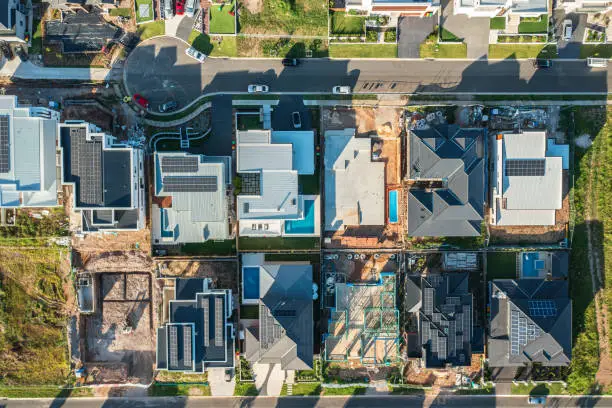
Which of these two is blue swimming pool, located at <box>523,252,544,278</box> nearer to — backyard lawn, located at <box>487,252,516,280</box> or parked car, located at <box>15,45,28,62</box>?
backyard lawn, located at <box>487,252,516,280</box>

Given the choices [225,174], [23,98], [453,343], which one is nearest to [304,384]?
[453,343]

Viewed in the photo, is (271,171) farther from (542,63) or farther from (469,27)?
(542,63)

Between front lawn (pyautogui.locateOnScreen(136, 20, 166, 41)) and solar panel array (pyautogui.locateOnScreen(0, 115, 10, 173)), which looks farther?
front lawn (pyautogui.locateOnScreen(136, 20, 166, 41))

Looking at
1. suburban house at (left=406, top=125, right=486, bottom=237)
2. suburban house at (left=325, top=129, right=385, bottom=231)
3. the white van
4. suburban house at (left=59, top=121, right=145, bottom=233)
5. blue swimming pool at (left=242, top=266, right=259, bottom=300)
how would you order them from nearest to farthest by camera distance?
suburban house at (left=59, top=121, right=145, bottom=233), suburban house at (left=406, top=125, right=486, bottom=237), the white van, blue swimming pool at (left=242, top=266, right=259, bottom=300), suburban house at (left=325, top=129, right=385, bottom=231)

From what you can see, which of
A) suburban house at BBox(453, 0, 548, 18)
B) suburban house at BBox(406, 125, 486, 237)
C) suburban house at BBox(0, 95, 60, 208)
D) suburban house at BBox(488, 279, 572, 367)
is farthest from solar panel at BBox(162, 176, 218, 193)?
suburban house at BBox(453, 0, 548, 18)

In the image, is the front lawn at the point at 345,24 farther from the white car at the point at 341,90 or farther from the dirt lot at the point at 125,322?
the dirt lot at the point at 125,322

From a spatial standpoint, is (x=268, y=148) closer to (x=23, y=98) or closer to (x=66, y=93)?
(x=66, y=93)

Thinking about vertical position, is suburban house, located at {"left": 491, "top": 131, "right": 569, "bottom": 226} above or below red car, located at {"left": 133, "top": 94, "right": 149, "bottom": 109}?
below
